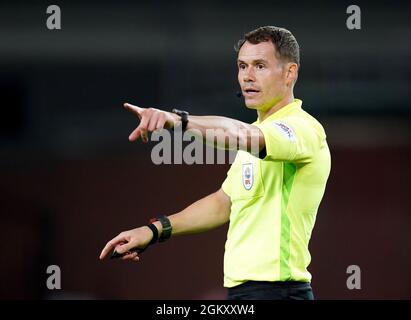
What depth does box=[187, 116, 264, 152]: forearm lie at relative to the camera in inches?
111

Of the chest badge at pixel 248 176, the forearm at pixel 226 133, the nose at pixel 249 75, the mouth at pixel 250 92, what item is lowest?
the chest badge at pixel 248 176

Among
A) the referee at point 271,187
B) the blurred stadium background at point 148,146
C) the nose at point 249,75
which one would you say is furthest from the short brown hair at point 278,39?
the blurred stadium background at point 148,146

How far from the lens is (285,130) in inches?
119

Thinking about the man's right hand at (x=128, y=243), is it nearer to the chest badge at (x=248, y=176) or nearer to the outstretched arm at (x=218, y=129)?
the chest badge at (x=248, y=176)

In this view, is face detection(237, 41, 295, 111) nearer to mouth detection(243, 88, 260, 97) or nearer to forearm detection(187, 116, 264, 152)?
mouth detection(243, 88, 260, 97)

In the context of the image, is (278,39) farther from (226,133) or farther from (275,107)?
(226,133)

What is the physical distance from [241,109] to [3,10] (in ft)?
5.58

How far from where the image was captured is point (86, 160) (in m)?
5.79

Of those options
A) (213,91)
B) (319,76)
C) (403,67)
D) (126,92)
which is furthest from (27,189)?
(403,67)

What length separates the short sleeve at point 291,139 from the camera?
2.95m

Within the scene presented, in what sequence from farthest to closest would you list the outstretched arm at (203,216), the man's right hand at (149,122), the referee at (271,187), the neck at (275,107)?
the outstretched arm at (203,216) < the neck at (275,107) < the referee at (271,187) < the man's right hand at (149,122)

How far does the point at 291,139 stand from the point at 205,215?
70 cm

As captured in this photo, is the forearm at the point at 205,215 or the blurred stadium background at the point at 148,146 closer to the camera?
the forearm at the point at 205,215

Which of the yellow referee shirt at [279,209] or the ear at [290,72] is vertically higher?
the ear at [290,72]
